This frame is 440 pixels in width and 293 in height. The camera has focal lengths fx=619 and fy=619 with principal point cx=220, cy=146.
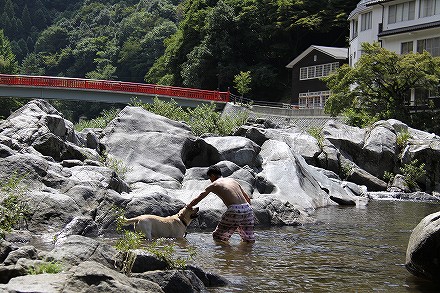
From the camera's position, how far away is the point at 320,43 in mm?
73375

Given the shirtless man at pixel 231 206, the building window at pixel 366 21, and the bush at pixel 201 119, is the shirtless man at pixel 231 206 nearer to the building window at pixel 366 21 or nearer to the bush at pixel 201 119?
the bush at pixel 201 119

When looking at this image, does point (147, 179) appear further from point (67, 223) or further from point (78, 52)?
point (78, 52)

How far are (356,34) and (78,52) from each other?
Result: 258 feet

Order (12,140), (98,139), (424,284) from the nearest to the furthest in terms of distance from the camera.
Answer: (424,284)
(12,140)
(98,139)

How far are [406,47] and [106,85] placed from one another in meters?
25.8

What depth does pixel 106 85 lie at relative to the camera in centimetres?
5291

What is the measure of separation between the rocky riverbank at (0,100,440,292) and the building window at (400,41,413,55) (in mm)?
20999

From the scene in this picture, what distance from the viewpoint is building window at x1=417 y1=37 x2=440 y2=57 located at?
5006 centimetres

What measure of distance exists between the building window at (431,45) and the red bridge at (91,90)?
16.7 m

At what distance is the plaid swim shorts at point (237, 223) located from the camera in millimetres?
13430

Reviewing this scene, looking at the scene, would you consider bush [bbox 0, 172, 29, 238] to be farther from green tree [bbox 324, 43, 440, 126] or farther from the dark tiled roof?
the dark tiled roof

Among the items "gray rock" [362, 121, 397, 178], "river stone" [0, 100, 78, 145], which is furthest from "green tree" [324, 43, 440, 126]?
"river stone" [0, 100, 78, 145]

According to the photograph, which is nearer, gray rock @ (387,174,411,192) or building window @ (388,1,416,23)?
gray rock @ (387,174,411,192)

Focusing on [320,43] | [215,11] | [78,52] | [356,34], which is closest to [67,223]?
[356,34]
